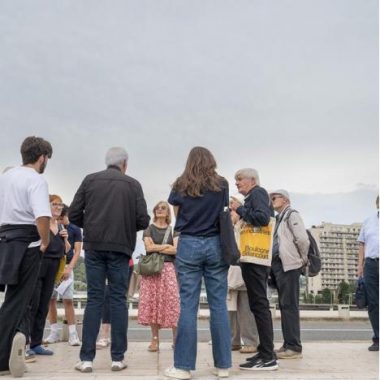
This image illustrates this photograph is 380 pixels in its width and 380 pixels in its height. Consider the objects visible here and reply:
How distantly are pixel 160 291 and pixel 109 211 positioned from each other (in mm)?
1948

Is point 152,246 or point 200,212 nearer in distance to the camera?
point 200,212

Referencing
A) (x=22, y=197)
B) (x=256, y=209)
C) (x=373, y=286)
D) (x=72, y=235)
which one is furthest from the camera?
(x=72, y=235)

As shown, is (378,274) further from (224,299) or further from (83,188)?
(83,188)

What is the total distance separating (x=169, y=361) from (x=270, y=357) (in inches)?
43.9

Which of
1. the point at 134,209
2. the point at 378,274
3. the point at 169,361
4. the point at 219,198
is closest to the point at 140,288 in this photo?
the point at 169,361

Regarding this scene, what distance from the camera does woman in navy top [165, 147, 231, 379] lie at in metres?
4.64

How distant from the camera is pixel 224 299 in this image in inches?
186

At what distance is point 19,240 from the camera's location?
475cm

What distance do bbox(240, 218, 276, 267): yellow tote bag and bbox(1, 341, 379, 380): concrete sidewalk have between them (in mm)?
1014

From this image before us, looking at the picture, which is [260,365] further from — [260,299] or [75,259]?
[75,259]

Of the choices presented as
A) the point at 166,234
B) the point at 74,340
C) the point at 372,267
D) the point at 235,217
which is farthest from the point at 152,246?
the point at 372,267

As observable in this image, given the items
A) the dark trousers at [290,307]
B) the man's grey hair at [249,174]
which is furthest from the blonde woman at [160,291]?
the man's grey hair at [249,174]

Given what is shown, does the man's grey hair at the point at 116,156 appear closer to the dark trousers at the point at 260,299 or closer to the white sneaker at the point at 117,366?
the dark trousers at the point at 260,299

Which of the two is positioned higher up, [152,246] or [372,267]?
[152,246]
